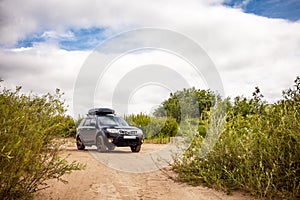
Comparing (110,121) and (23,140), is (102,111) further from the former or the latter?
(23,140)

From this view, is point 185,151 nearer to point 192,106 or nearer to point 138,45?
point 138,45

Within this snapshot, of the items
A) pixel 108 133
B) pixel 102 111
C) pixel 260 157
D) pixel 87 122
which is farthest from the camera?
pixel 102 111

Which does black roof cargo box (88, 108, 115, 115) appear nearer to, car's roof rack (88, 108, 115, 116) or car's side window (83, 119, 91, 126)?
car's roof rack (88, 108, 115, 116)

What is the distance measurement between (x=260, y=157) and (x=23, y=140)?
14.3ft

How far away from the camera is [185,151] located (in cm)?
906

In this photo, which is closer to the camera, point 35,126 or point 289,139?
point 35,126

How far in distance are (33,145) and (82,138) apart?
41.2 ft

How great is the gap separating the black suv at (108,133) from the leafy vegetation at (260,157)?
23.7 ft

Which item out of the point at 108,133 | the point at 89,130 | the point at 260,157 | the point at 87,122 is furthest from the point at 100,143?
the point at 260,157

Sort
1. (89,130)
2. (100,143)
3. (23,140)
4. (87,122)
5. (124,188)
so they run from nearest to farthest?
(23,140) → (124,188) → (100,143) → (89,130) → (87,122)

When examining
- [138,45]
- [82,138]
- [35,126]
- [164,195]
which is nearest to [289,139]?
[164,195]

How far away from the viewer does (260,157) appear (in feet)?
23.1

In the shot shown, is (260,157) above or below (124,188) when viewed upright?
above

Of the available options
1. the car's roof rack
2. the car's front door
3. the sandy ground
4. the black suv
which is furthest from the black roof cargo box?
the sandy ground
